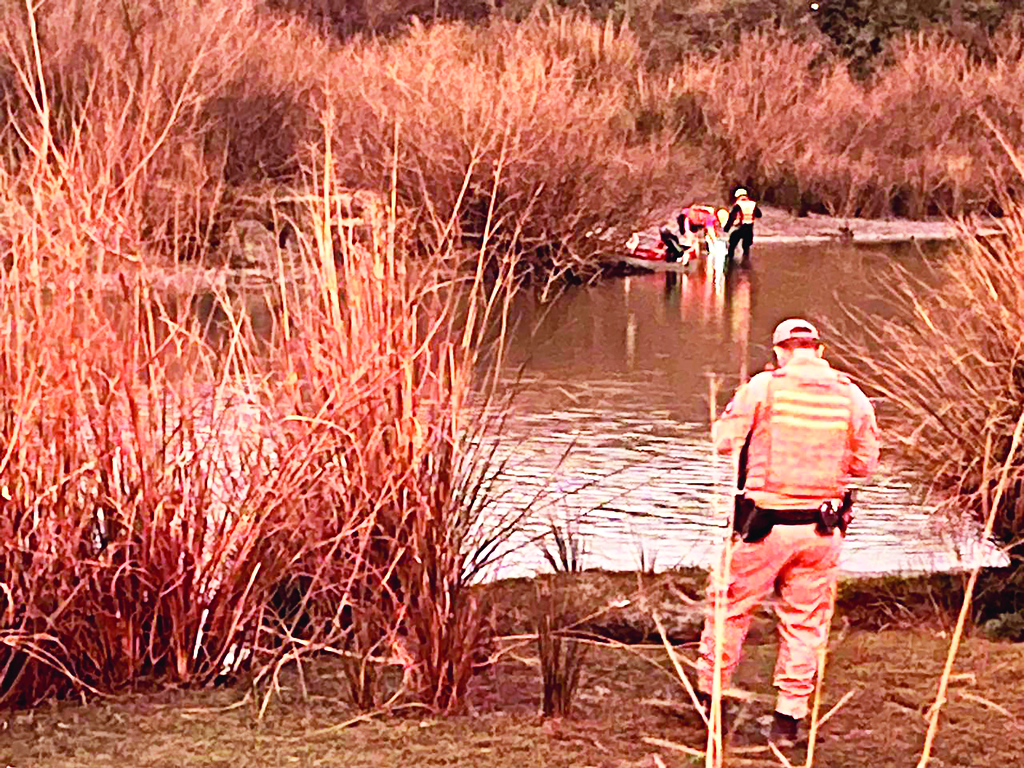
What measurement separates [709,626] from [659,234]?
15712 mm

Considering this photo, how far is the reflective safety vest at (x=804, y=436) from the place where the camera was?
4.21 meters

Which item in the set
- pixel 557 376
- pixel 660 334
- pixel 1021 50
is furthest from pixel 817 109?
pixel 557 376

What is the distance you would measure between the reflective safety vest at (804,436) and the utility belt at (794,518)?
0.03 meters

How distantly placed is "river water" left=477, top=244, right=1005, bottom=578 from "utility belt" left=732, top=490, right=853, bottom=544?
0.13m

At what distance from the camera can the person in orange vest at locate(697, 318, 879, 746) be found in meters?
4.22

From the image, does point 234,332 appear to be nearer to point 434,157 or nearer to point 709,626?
point 709,626

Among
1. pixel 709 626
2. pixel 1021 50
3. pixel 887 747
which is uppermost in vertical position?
pixel 1021 50

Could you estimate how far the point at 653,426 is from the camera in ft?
30.5

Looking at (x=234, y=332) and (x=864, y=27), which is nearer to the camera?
(x=234, y=332)

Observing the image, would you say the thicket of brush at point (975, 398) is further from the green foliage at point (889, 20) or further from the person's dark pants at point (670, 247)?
the green foliage at point (889, 20)

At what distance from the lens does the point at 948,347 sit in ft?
22.4

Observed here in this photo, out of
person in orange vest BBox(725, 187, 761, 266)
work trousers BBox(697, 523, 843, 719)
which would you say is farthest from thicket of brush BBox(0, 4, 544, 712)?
person in orange vest BBox(725, 187, 761, 266)

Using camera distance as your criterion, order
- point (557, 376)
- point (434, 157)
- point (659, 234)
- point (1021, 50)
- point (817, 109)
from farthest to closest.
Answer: point (1021, 50) < point (817, 109) < point (659, 234) < point (434, 157) < point (557, 376)

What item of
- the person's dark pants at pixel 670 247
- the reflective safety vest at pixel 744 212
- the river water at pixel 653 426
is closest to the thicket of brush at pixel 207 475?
the river water at pixel 653 426
